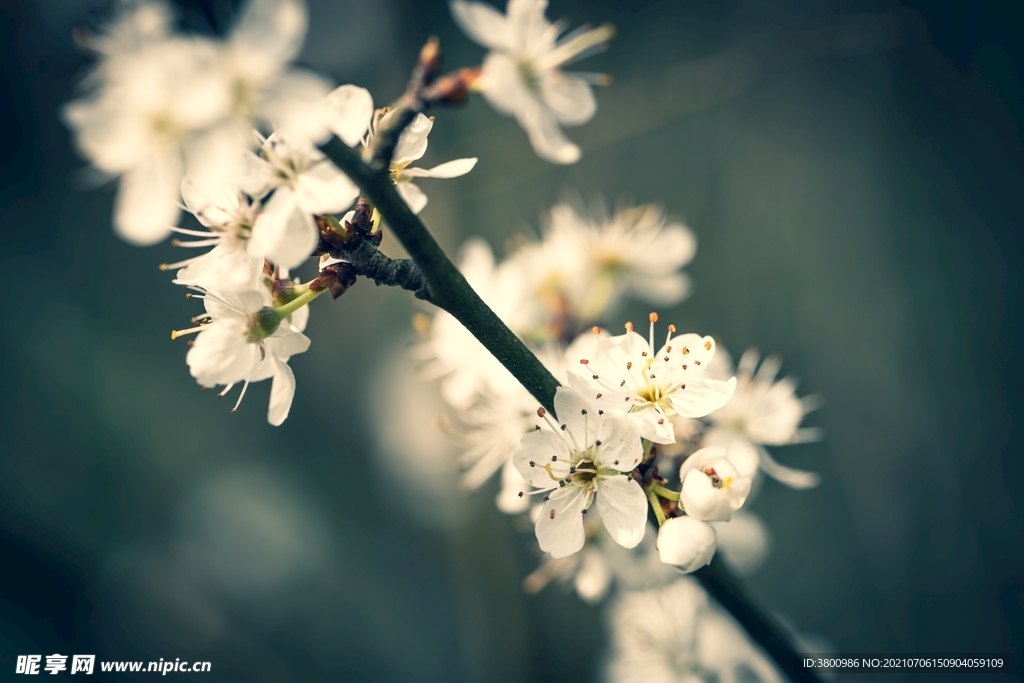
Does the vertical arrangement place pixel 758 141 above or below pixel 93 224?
below

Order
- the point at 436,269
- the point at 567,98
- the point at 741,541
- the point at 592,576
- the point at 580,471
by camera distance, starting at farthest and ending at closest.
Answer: the point at 741,541, the point at 592,576, the point at 567,98, the point at 580,471, the point at 436,269

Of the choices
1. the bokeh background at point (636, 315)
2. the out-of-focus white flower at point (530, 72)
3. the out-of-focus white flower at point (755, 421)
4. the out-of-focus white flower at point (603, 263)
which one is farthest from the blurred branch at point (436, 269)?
the bokeh background at point (636, 315)

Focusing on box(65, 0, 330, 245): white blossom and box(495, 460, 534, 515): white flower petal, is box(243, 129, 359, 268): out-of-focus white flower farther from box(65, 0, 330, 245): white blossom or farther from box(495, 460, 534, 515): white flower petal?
box(495, 460, 534, 515): white flower petal

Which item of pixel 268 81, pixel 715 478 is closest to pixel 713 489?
pixel 715 478

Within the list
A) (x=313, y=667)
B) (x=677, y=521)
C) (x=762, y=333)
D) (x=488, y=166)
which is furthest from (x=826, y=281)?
(x=313, y=667)

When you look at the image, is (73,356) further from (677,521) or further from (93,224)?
(677,521)

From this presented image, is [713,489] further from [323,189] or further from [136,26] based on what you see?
[136,26]
